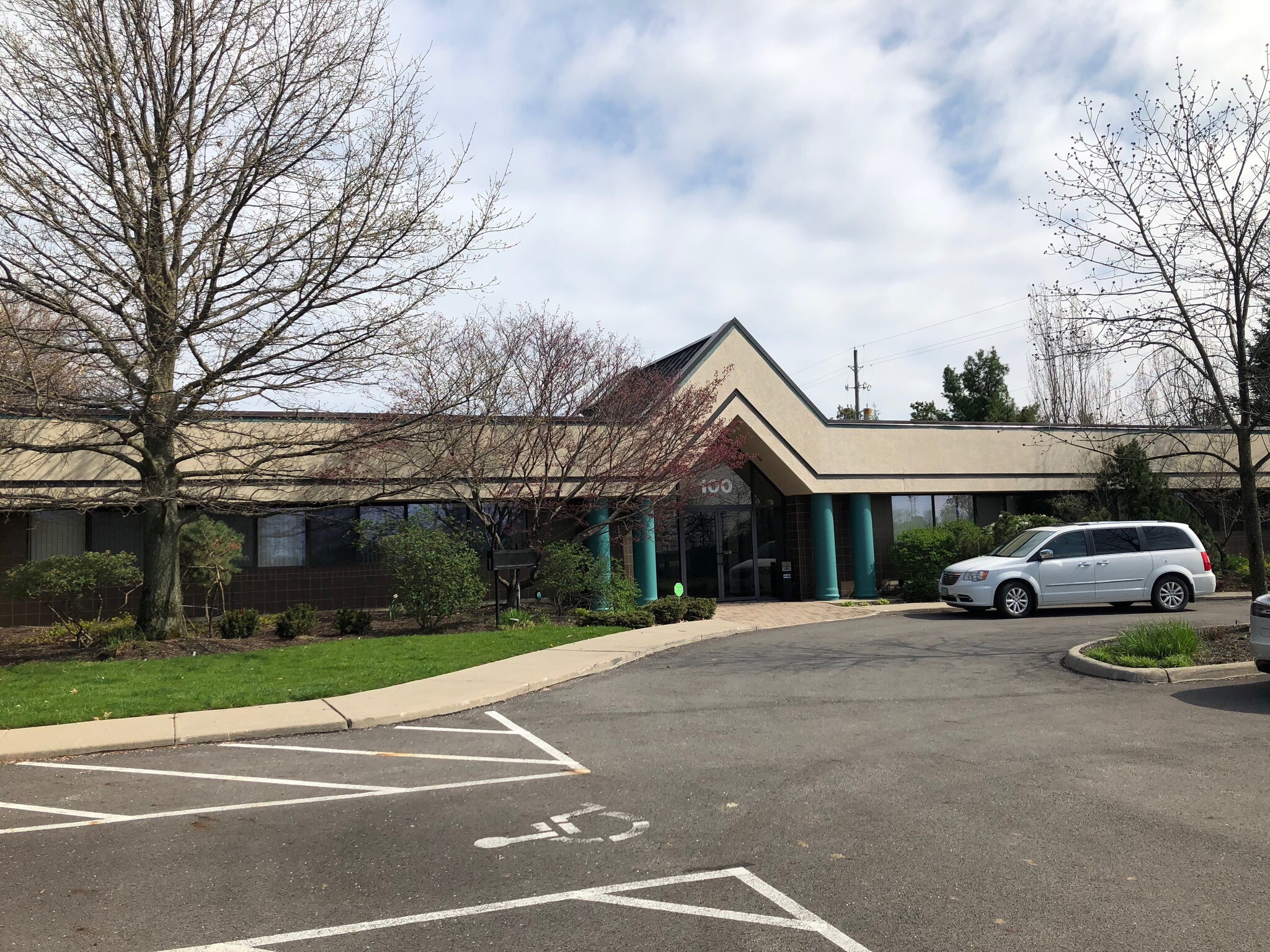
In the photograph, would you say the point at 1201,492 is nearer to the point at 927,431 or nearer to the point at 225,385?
the point at 927,431

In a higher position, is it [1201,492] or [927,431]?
[927,431]

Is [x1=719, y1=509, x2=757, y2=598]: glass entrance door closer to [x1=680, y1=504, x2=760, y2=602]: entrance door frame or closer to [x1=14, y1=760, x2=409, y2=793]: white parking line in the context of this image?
[x1=680, y1=504, x2=760, y2=602]: entrance door frame

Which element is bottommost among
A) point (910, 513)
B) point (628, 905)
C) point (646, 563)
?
point (628, 905)

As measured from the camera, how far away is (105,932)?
4.43 metres

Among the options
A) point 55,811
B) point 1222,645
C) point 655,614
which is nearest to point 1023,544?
point 1222,645

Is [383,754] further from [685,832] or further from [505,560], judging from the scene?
[505,560]

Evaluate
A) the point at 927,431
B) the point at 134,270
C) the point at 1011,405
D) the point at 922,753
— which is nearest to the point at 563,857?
the point at 922,753

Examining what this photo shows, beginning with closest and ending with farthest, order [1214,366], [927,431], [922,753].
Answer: [922,753]
[1214,366]
[927,431]

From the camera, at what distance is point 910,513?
25.4 m

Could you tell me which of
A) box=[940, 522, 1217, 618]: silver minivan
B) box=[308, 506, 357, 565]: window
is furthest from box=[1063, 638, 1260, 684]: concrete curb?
box=[308, 506, 357, 565]: window

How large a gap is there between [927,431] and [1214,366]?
9521 mm

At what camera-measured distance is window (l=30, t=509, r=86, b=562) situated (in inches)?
717

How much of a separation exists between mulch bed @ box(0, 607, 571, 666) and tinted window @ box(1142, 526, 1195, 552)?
1122 cm

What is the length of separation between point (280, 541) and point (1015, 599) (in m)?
14.8
